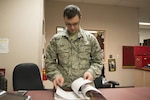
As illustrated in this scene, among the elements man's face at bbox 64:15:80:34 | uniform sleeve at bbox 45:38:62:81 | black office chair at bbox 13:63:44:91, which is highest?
man's face at bbox 64:15:80:34

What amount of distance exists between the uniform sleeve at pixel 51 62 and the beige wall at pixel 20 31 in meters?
1.39

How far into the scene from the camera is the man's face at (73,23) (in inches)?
53.2

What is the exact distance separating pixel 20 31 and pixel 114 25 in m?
3.34

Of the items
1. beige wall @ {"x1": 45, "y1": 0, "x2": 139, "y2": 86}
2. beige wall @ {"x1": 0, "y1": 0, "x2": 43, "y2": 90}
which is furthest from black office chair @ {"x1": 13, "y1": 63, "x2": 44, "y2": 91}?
beige wall @ {"x1": 45, "y1": 0, "x2": 139, "y2": 86}

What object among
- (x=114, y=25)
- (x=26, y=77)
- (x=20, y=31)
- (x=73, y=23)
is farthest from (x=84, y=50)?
(x=114, y=25)

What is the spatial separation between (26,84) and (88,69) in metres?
1.11

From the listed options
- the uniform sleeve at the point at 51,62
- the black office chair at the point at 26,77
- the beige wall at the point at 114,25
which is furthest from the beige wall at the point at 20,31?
the beige wall at the point at 114,25

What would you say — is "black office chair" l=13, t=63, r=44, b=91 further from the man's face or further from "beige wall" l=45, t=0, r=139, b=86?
"beige wall" l=45, t=0, r=139, b=86

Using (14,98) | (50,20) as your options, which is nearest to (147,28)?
(50,20)

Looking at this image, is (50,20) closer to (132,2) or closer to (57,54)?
(132,2)

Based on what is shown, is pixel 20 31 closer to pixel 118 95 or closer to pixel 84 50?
pixel 84 50

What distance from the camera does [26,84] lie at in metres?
2.22

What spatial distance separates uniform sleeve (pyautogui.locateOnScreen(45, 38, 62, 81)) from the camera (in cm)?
135

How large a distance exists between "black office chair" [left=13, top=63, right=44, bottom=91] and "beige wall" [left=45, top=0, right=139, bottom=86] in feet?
9.35
